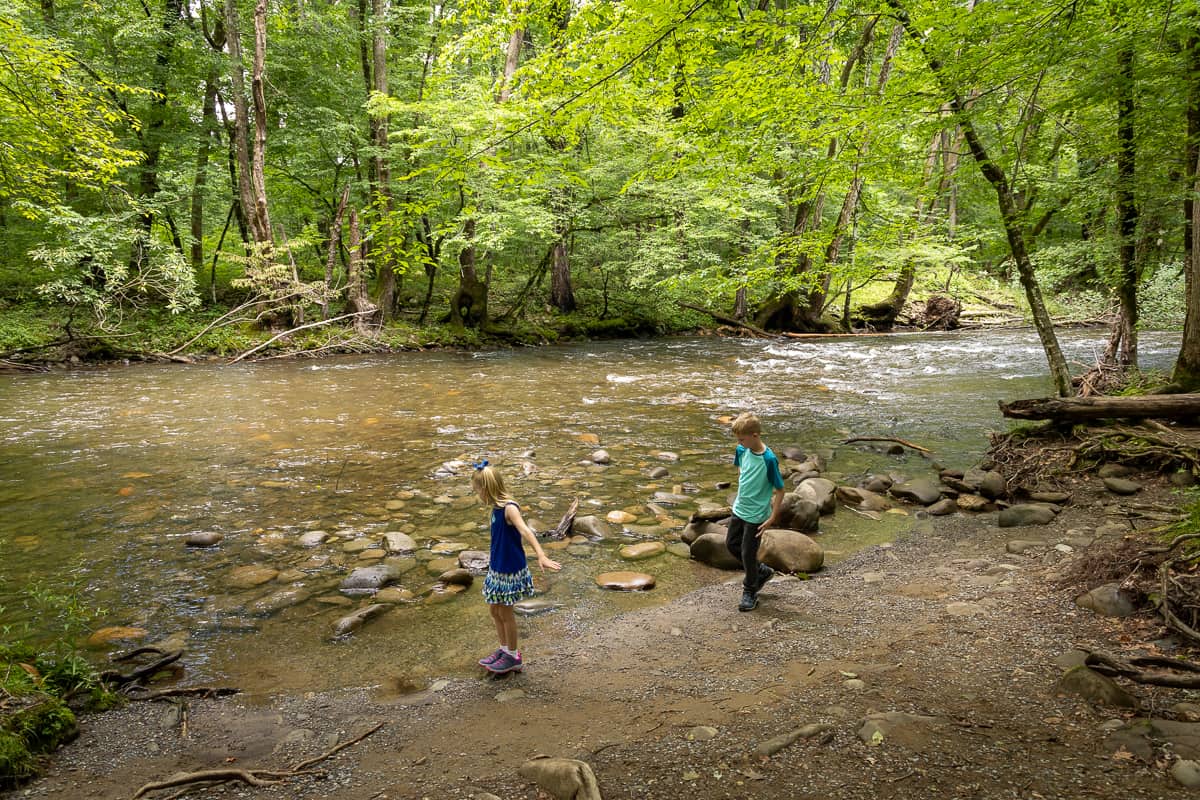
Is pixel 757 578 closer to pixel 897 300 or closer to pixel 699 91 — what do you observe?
pixel 699 91

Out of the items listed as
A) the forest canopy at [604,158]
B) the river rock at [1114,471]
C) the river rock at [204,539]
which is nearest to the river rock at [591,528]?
the forest canopy at [604,158]

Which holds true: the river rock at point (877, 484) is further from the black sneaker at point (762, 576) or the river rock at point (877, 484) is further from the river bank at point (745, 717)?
the black sneaker at point (762, 576)

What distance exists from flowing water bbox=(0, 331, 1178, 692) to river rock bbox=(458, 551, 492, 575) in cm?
22

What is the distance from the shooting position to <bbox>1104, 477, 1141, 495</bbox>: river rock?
6273mm

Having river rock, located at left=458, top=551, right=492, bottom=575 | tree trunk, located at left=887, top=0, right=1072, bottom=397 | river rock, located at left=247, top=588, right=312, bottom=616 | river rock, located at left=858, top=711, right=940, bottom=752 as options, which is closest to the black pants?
river rock, located at left=858, top=711, right=940, bottom=752

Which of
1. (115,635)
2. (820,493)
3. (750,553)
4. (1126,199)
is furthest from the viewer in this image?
(1126,199)

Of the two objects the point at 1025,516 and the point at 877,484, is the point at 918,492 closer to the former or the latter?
the point at 877,484

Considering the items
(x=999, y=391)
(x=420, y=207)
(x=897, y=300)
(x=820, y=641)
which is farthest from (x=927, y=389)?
(x=897, y=300)

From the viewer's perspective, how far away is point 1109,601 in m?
3.86

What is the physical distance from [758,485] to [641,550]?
5.41 ft

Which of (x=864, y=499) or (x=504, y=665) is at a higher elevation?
(x=864, y=499)

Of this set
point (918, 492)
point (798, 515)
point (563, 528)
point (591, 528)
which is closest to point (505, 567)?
point (563, 528)

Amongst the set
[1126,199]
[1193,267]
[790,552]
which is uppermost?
[1126,199]

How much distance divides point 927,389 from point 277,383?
15579 mm
